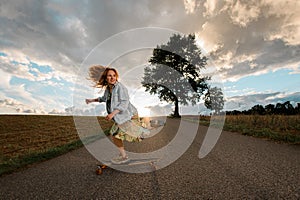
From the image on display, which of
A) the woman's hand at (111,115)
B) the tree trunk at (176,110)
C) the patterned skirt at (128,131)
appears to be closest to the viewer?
the woman's hand at (111,115)

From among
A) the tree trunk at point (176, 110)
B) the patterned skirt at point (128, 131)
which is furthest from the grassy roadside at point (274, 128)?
the tree trunk at point (176, 110)

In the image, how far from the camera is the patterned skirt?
14.9 feet

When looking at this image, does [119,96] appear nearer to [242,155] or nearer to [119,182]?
[119,182]

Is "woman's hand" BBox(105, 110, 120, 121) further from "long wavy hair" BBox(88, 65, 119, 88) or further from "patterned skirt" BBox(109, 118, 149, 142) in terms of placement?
"long wavy hair" BBox(88, 65, 119, 88)

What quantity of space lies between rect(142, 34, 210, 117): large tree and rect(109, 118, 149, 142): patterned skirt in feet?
94.3

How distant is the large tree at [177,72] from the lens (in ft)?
114

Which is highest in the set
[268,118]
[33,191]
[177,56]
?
[177,56]

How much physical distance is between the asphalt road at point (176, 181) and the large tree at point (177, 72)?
29039mm

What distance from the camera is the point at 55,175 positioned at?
394 centimetres

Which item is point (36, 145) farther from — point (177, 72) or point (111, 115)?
point (177, 72)

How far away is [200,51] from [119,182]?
1467 inches

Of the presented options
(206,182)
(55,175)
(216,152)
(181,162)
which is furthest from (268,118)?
(55,175)

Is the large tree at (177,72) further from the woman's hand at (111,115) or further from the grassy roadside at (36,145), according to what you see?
the woman's hand at (111,115)

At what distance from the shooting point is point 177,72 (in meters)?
35.4
